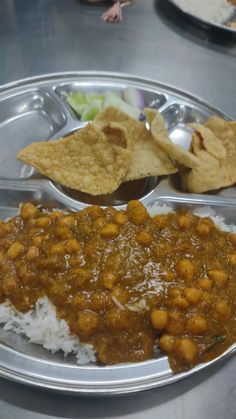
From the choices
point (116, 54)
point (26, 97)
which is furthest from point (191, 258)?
point (116, 54)

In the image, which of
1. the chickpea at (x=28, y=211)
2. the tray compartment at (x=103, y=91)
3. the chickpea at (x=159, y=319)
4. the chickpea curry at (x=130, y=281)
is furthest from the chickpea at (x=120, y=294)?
the tray compartment at (x=103, y=91)

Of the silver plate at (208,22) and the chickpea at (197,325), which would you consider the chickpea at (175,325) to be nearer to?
the chickpea at (197,325)

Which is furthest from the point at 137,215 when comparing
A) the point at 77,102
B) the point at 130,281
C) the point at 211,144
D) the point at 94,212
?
the point at 77,102

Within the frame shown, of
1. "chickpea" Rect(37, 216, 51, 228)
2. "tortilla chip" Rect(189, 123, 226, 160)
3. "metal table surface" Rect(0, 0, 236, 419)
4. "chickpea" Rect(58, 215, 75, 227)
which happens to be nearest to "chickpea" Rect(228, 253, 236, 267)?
"tortilla chip" Rect(189, 123, 226, 160)

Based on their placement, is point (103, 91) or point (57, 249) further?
point (103, 91)

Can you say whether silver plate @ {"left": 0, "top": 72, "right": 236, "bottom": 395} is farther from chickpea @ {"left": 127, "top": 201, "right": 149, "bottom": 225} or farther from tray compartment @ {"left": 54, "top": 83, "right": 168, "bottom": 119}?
chickpea @ {"left": 127, "top": 201, "right": 149, "bottom": 225}

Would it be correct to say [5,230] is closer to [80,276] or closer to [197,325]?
[80,276]
